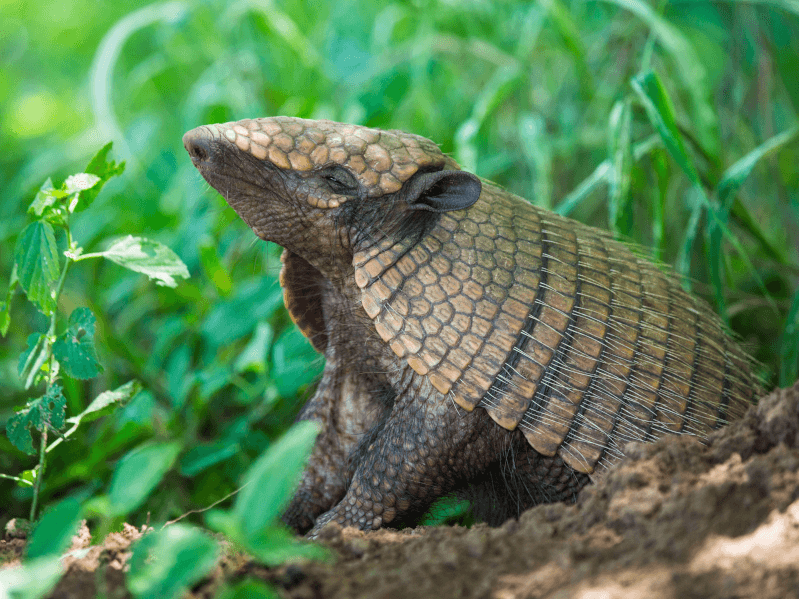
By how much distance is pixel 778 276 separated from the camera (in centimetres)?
414

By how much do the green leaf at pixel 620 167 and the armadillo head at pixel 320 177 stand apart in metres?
1.16

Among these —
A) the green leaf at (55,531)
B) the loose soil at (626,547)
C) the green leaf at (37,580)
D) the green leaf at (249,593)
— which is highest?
the green leaf at (55,531)

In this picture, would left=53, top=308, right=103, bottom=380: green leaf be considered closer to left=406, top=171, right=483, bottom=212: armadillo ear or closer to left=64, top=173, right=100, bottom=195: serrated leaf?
left=64, top=173, right=100, bottom=195: serrated leaf

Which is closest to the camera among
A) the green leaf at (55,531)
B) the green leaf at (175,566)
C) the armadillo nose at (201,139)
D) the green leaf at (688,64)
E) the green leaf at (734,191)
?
the green leaf at (175,566)

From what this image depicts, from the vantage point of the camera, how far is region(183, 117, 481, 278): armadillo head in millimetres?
2066

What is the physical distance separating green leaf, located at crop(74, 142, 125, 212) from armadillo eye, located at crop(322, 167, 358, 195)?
2.17 ft

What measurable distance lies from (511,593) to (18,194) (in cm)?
535

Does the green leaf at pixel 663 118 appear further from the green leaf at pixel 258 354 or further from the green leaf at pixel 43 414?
the green leaf at pixel 43 414

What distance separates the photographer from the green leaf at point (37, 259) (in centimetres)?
207

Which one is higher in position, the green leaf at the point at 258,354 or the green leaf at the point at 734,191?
the green leaf at the point at 734,191

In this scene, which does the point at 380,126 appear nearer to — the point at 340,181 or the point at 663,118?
the point at 663,118

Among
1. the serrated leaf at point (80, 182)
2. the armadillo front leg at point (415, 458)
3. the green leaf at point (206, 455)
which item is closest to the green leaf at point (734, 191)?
the armadillo front leg at point (415, 458)

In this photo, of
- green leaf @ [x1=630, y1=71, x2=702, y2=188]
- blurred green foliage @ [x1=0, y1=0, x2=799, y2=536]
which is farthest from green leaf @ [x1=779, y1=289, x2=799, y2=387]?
green leaf @ [x1=630, y1=71, x2=702, y2=188]

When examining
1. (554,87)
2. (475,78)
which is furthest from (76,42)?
(554,87)
